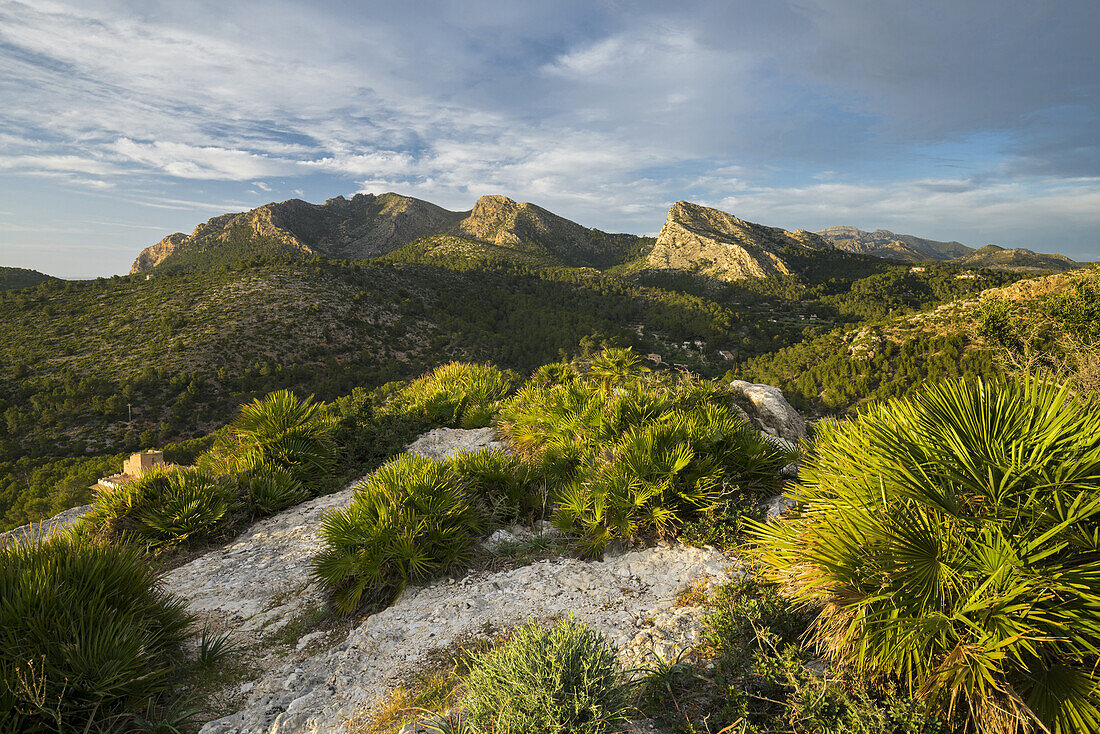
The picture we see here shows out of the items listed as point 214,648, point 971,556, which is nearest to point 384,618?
point 214,648

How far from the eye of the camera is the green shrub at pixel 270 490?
21.5 ft

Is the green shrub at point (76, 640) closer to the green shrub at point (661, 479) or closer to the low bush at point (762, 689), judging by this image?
the low bush at point (762, 689)

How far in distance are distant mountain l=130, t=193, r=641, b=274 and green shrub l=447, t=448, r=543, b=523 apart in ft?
361

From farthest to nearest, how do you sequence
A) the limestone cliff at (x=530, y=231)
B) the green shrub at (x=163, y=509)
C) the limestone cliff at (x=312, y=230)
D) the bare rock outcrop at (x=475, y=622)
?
1. the limestone cliff at (x=530, y=231)
2. the limestone cliff at (x=312, y=230)
3. the green shrub at (x=163, y=509)
4. the bare rock outcrop at (x=475, y=622)

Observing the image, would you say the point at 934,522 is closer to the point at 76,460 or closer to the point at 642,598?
the point at 642,598

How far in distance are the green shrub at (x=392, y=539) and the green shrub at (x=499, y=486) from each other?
63cm

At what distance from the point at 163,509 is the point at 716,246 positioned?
130403mm

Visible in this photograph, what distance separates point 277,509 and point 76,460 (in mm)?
35440

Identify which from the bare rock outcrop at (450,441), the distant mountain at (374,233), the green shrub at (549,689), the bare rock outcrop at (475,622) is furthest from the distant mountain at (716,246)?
the green shrub at (549,689)

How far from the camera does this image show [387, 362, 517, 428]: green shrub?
33.8 ft

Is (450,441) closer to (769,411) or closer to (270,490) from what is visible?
(270,490)

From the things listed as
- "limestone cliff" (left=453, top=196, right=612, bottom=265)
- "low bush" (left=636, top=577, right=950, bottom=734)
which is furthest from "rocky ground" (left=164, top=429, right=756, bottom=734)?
"limestone cliff" (left=453, top=196, right=612, bottom=265)

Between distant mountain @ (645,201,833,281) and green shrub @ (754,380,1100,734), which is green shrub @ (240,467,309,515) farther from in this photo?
distant mountain @ (645,201,833,281)

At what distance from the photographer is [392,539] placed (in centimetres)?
426
